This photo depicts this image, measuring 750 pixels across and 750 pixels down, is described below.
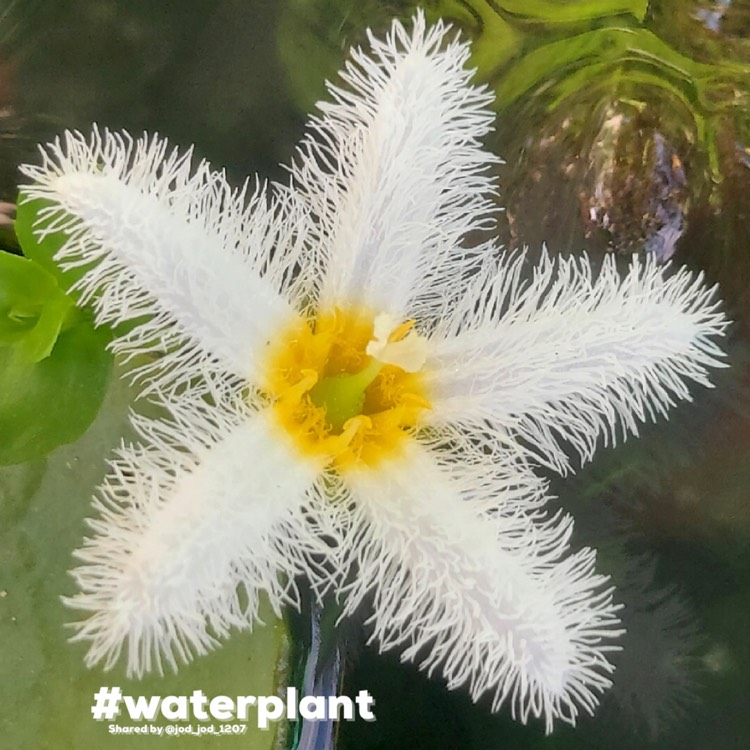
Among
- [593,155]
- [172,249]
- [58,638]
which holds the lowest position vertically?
[58,638]

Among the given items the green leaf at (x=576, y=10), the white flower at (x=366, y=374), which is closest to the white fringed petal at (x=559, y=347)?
the white flower at (x=366, y=374)

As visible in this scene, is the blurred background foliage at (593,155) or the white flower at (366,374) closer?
the white flower at (366,374)

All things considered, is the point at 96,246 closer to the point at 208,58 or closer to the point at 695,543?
the point at 208,58

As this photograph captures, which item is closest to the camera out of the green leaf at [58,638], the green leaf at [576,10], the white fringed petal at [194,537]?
the white fringed petal at [194,537]

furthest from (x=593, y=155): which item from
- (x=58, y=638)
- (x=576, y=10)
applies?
(x=58, y=638)

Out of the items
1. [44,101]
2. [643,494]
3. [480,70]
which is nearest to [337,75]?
[480,70]

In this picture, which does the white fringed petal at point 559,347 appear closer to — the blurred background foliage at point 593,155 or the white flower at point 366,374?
the white flower at point 366,374

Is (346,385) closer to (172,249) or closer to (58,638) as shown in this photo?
(172,249)

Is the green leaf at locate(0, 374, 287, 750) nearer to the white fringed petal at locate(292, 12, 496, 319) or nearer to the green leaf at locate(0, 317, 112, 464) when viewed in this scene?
the green leaf at locate(0, 317, 112, 464)
